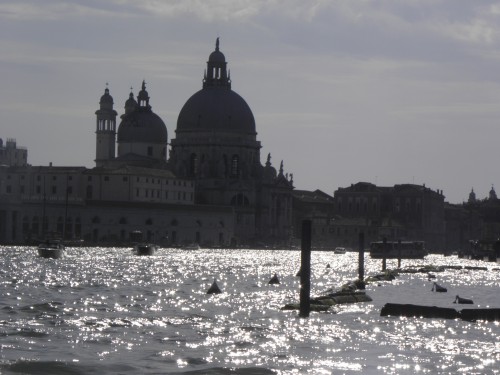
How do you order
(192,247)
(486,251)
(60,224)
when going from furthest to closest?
(486,251)
(192,247)
(60,224)

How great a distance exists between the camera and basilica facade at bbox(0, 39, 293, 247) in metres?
148

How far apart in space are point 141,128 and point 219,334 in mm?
144288

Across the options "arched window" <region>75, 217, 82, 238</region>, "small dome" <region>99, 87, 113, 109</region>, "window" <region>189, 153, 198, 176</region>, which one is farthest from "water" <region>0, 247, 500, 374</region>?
"small dome" <region>99, 87, 113, 109</region>

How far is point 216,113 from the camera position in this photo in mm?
177500

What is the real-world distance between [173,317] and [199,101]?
13576 cm

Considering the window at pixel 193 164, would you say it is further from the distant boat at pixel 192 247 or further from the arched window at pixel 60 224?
the arched window at pixel 60 224

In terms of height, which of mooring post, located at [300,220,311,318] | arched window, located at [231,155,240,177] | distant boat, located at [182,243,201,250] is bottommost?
mooring post, located at [300,220,311,318]

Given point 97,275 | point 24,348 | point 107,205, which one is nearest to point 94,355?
point 24,348

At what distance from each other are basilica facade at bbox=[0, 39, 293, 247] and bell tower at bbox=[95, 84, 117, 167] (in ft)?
0.43

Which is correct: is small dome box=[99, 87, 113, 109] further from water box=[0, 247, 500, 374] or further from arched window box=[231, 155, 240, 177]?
water box=[0, 247, 500, 374]

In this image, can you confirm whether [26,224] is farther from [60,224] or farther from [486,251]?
[486,251]

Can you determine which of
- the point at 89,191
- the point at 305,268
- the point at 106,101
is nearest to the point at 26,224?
the point at 89,191

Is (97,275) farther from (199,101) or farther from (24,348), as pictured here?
(199,101)

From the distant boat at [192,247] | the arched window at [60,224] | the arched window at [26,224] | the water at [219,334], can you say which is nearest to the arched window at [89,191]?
the arched window at [60,224]
